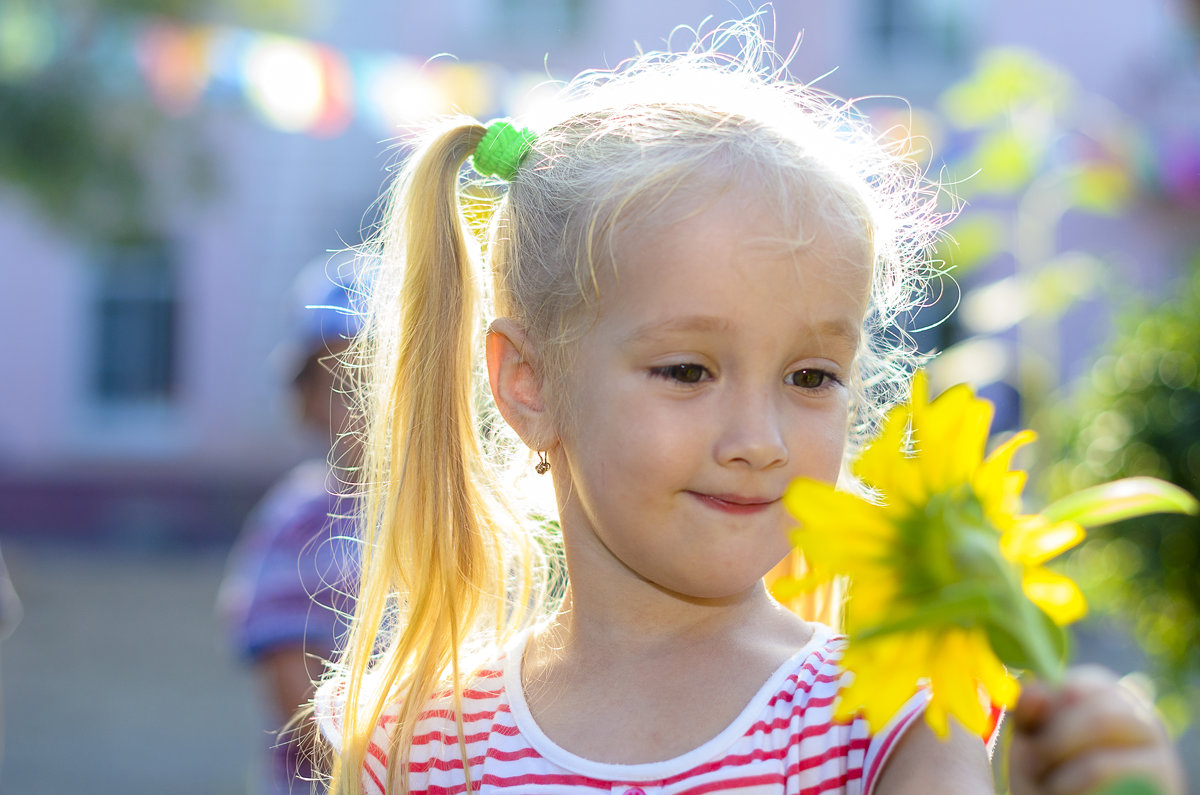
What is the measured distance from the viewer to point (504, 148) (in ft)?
4.50

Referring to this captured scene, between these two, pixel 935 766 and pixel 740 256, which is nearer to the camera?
pixel 935 766

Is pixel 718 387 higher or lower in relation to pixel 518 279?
lower

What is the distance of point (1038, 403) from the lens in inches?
135

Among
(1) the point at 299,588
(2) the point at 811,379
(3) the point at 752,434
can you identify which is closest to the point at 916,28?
(1) the point at 299,588

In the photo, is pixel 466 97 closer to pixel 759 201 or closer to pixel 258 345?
pixel 759 201

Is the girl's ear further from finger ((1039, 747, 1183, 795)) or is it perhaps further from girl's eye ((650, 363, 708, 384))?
finger ((1039, 747, 1183, 795))

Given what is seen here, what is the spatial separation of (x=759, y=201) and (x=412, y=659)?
2.04ft

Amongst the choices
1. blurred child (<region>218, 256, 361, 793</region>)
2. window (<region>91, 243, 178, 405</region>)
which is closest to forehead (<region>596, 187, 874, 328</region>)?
blurred child (<region>218, 256, 361, 793</region>)

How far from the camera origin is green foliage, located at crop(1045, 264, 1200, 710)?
2.67 m

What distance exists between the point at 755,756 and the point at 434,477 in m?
0.50

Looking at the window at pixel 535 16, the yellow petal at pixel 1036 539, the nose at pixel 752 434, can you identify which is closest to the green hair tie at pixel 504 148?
the nose at pixel 752 434

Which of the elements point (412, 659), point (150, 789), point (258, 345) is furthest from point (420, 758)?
point (258, 345)

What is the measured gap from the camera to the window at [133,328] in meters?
12.0

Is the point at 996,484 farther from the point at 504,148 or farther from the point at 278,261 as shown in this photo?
the point at 278,261
